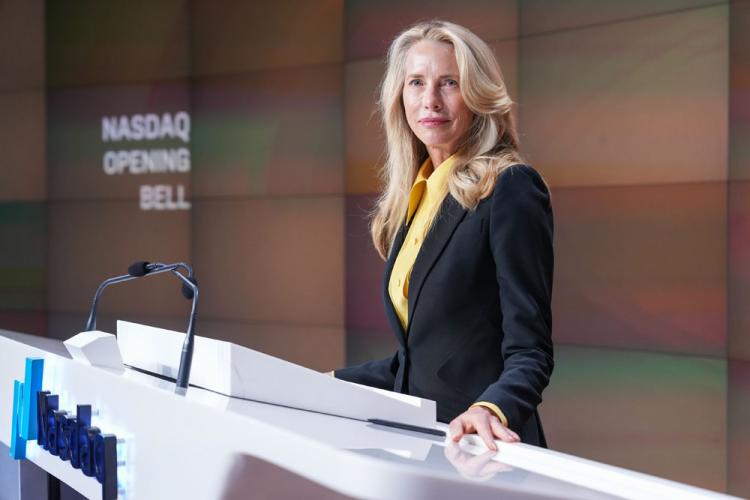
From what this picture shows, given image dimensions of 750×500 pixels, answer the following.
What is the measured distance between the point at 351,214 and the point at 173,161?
1228 millimetres

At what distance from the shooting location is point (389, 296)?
187 centimetres

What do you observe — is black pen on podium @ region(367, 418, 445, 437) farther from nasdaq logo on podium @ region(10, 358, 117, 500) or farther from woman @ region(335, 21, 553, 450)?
nasdaq logo on podium @ region(10, 358, 117, 500)

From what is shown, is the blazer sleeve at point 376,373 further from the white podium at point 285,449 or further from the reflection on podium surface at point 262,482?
the reflection on podium surface at point 262,482

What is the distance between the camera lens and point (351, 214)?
483 centimetres

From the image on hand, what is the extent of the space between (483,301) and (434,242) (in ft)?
0.48

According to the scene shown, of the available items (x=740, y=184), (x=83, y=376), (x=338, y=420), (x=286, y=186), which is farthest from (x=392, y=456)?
(x=286, y=186)

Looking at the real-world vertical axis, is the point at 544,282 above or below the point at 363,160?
below

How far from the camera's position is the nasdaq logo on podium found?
1.45m

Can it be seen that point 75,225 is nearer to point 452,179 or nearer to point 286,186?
point 286,186

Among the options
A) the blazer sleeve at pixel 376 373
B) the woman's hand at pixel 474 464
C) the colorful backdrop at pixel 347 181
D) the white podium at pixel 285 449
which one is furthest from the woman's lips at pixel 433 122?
the colorful backdrop at pixel 347 181

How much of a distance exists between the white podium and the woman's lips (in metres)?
0.62

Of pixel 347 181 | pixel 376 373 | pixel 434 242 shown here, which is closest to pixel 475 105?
pixel 434 242

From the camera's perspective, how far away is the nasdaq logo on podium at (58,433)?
4.75ft

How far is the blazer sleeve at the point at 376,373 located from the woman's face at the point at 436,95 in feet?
1.47
